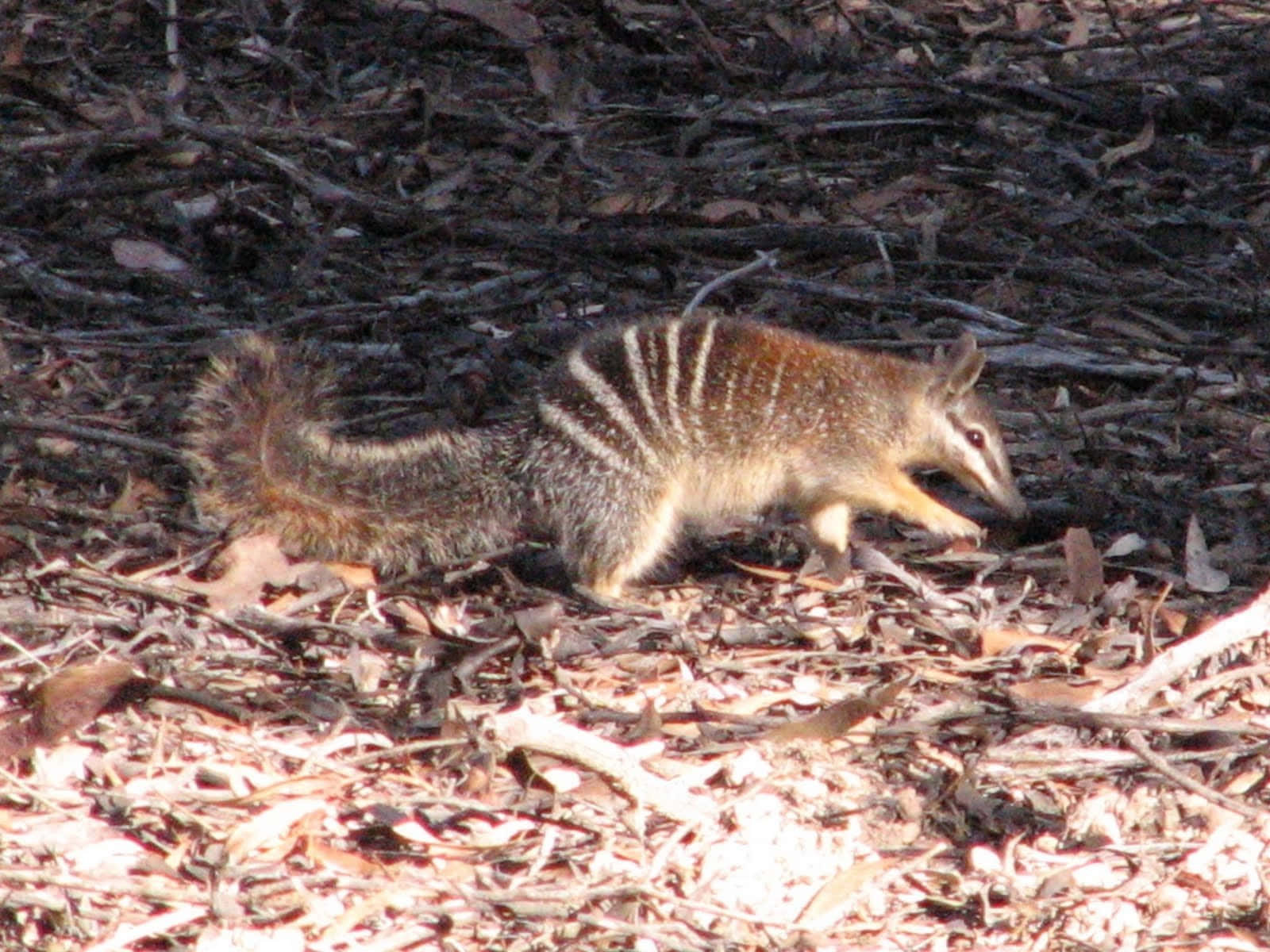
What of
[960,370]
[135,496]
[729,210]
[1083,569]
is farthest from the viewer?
[729,210]

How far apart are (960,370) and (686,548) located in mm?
938

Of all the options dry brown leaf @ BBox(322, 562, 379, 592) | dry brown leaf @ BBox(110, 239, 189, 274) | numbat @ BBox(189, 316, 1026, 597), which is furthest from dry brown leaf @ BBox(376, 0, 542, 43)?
dry brown leaf @ BBox(322, 562, 379, 592)

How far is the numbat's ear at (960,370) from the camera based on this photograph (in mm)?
5215

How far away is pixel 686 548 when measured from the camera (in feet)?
17.9

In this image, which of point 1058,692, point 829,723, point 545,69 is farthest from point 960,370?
point 545,69

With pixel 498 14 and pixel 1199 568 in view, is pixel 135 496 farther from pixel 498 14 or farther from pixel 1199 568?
pixel 498 14

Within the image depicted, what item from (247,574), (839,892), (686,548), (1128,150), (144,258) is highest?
(1128,150)

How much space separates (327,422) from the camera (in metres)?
5.01

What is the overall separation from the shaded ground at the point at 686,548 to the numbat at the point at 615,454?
0.14m

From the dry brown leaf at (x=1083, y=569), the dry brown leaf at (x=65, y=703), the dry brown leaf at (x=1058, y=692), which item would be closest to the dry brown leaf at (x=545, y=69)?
the dry brown leaf at (x=1083, y=569)

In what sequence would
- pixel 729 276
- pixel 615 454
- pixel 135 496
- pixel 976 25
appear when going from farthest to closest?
pixel 976 25 → pixel 729 276 → pixel 135 496 → pixel 615 454

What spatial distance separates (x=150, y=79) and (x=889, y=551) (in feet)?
12.2

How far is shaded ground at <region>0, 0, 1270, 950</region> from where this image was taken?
3.76m

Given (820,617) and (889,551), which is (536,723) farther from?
(889,551)
